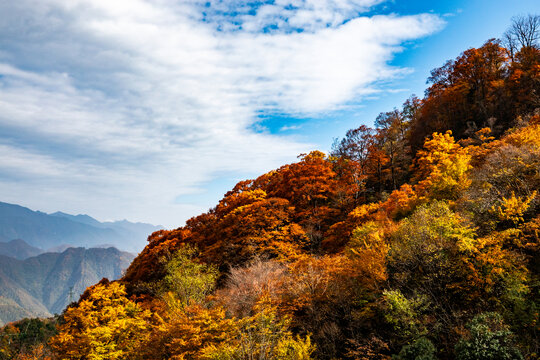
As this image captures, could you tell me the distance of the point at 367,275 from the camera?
850 inches

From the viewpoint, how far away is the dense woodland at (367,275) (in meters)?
16.3

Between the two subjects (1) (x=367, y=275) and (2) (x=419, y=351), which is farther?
(1) (x=367, y=275)

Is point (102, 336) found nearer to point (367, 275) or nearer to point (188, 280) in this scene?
point (188, 280)

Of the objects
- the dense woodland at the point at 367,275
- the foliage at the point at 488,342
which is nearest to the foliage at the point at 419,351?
the dense woodland at the point at 367,275

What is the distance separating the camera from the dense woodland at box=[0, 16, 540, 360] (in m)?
16.3

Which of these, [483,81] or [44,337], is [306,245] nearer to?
[483,81]

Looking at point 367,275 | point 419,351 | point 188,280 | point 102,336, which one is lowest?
point 102,336

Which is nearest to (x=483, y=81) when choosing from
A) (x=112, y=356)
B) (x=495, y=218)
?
(x=495, y=218)

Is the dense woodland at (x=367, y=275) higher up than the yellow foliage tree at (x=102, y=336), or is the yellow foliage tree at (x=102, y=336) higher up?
the dense woodland at (x=367, y=275)

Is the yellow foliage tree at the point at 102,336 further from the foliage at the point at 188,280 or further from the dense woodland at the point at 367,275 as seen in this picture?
the foliage at the point at 188,280

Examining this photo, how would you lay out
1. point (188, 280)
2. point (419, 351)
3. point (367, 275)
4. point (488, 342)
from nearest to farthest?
point (488, 342) → point (419, 351) → point (367, 275) → point (188, 280)

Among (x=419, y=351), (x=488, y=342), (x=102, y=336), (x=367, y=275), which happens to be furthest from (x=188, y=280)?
(x=488, y=342)

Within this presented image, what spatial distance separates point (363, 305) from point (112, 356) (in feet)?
66.3

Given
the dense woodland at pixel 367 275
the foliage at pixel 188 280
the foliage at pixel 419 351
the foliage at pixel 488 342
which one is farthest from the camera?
the foliage at pixel 188 280
